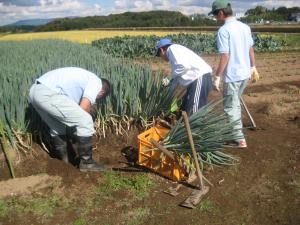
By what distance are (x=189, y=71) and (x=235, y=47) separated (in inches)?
23.9

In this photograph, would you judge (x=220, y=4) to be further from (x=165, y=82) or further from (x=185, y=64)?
(x=165, y=82)

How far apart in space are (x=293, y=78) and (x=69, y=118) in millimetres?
7801

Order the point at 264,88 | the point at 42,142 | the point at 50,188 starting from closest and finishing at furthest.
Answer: the point at 50,188 < the point at 42,142 < the point at 264,88

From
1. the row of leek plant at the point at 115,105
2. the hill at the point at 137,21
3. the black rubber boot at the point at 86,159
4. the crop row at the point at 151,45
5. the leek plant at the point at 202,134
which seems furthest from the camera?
the hill at the point at 137,21

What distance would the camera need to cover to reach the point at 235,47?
449 centimetres

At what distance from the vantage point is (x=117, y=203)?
3590 mm

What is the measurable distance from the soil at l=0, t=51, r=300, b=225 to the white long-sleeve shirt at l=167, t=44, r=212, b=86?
3.38 feet

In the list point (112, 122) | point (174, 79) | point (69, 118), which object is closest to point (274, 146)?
point (174, 79)

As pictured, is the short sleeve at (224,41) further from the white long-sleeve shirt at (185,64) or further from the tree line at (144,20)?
the tree line at (144,20)

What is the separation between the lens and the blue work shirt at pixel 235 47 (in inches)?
174

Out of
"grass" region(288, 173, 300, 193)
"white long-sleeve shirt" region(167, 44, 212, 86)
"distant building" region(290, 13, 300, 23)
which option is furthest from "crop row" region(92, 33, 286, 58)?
"distant building" region(290, 13, 300, 23)

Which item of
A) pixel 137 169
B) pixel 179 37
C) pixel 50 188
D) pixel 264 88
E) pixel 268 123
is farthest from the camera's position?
pixel 179 37

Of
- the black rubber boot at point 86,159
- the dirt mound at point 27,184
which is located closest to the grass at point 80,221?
the dirt mound at point 27,184

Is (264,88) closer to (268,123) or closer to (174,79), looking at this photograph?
(268,123)
